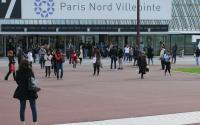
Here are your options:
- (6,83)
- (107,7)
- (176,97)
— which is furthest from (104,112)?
(107,7)

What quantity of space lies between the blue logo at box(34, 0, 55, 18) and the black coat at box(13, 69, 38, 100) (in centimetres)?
4561

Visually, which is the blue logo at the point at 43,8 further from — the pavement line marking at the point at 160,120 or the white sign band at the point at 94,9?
the pavement line marking at the point at 160,120

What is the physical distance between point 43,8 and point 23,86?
46.0m

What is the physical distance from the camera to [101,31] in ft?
195

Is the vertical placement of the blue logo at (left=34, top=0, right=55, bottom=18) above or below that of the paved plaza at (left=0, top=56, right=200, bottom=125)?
above

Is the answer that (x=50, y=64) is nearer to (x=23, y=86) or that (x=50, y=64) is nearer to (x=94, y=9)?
(x=23, y=86)

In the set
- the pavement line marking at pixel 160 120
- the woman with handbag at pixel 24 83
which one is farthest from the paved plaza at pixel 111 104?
the woman with handbag at pixel 24 83

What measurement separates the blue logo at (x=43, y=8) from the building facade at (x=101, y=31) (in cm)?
61

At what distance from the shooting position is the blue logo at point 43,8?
57.9 meters

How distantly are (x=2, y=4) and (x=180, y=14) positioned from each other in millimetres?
20744

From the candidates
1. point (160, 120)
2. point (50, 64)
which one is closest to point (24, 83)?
point (160, 120)

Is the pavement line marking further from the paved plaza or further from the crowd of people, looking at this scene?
the crowd of people

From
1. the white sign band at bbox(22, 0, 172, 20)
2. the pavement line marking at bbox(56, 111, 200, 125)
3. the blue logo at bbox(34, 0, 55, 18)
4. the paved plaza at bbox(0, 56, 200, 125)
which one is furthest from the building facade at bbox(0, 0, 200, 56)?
the pavement line marking at bbox(56, 111, 200, 125)

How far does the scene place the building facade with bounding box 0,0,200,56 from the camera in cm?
5722
